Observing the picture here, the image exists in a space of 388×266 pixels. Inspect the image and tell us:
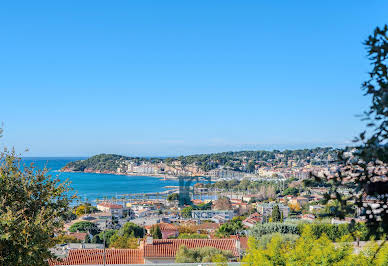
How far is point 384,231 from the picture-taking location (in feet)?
5.23

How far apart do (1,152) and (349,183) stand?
13.9 feet

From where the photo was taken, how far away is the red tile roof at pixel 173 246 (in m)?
12.4

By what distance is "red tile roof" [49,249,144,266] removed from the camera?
11.7m

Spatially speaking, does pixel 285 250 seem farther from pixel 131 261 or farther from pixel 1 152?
pixel 131 261

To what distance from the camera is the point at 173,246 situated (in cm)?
1312

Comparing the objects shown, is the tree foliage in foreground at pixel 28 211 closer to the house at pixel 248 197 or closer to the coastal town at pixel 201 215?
the coastal town at pixel 201 215

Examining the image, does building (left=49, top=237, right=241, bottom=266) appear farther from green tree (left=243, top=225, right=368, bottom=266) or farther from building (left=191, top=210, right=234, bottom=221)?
building (left=191, top=210, right=234, bottom=221)

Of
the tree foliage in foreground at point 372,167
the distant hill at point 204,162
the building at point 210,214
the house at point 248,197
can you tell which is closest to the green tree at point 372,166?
the tree foliage in foreground at point 372,167

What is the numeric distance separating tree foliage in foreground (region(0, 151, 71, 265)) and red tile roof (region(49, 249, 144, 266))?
23.8 feet

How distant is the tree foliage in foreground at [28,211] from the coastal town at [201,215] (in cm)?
33

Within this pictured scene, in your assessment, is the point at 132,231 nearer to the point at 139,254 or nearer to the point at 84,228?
the point at 84,228

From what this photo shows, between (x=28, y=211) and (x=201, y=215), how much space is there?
39.8 meters

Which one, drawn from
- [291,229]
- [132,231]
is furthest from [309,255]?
[132,231]

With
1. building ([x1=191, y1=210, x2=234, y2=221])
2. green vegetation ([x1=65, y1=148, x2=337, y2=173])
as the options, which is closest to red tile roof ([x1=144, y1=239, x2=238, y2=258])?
building ([x1=191, y1=210, x2=234, y2=221])
